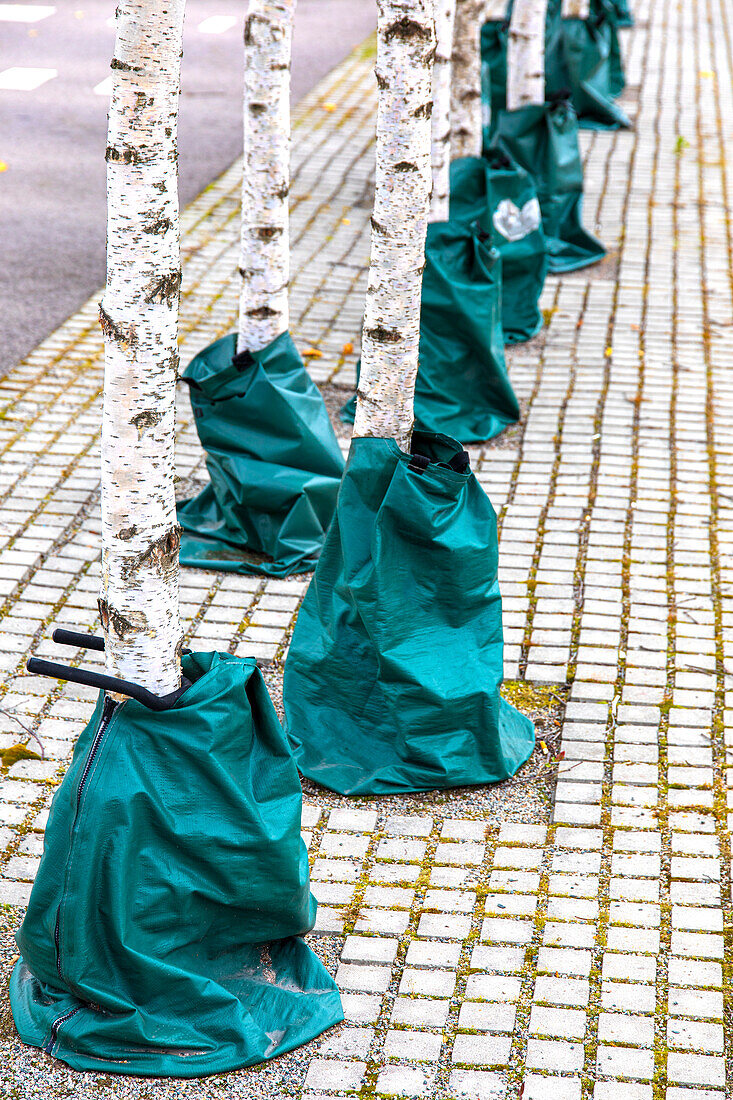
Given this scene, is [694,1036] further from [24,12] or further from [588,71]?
[24,12]

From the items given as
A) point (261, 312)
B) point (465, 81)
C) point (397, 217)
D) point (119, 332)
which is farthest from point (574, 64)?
point (119, 332)

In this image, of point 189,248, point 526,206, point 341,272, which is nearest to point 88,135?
point 189,248

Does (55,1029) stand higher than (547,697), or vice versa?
(55,1029)

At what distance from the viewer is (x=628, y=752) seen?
4570mm

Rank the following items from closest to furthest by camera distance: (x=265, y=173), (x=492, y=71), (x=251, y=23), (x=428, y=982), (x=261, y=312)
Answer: (x=428, y=982) → (x=251, y=23) → (x=265, y=173) → (x=261, y=312) → (x=492, y=71)

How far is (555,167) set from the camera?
9.12 meters

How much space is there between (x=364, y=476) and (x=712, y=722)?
1.66m

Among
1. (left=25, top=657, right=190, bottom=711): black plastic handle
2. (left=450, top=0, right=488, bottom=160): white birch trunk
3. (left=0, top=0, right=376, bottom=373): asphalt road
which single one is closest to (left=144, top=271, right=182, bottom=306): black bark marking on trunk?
(left=25, top=657, right=190, bottom=711): black plastic handle

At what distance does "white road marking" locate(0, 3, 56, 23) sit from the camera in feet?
48.9

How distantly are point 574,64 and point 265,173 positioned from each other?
24.8ft

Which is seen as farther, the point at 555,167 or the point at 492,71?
the point at 492,71

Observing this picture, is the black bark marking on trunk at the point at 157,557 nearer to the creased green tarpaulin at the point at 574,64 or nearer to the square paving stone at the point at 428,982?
the square paving stone at the point at 428,982

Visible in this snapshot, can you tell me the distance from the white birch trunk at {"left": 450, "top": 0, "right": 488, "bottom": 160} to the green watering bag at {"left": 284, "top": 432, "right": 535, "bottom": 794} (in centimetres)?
443

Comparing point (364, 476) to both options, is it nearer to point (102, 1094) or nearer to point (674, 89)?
point (102, 1094)
